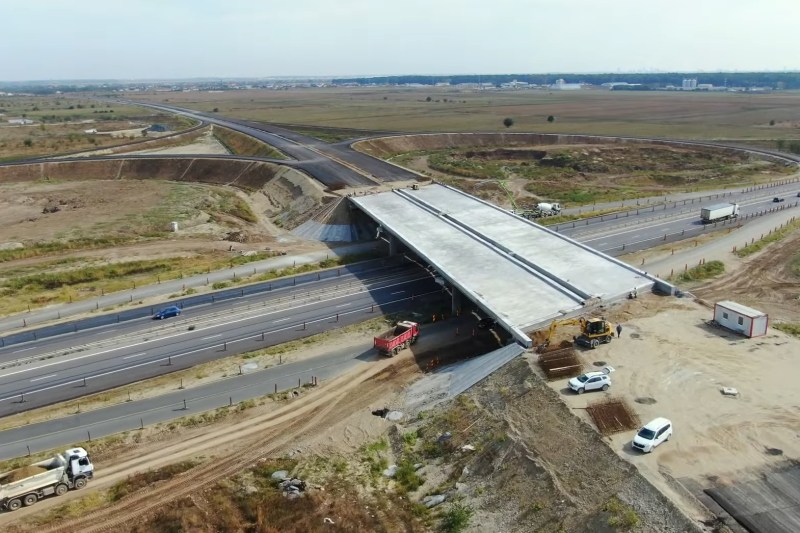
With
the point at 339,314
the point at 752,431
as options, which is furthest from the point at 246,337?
the point at 752,431

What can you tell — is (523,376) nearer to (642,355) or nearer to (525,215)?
(642,355)

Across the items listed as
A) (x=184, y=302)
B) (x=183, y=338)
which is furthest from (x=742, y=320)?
(x=184, y=302)

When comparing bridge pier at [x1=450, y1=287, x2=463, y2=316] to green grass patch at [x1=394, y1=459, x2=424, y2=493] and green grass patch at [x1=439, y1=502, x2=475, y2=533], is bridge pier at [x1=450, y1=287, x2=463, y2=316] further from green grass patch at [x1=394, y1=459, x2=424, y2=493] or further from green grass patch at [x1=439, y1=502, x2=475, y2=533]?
green grass patch at [x1=439, y1=502, x2=475, y2=533]

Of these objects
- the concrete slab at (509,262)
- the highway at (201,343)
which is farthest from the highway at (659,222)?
the concrete slab at (509,262)

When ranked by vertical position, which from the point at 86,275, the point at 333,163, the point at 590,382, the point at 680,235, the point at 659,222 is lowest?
the point at 86,275

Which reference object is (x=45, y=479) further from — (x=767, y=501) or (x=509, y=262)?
(x=509, y=262)

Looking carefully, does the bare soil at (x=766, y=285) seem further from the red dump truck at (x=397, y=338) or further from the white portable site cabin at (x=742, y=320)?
the red dump truck at (x=397, y=338)
